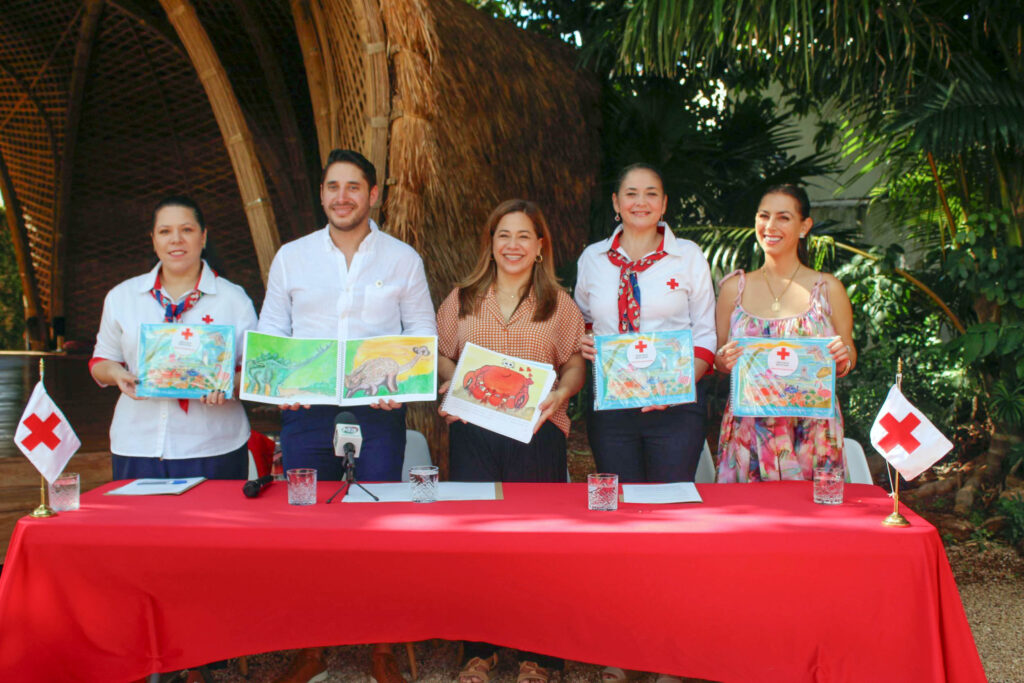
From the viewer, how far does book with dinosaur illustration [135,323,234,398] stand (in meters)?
2.84

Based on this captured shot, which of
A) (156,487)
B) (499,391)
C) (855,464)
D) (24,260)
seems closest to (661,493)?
(499,391)

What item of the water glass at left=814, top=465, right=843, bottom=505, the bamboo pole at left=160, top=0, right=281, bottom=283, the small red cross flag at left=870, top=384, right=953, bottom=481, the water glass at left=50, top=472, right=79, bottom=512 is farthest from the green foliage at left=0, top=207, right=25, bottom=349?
the small red cross flag at left=870, top=384, right=953, bottom=481

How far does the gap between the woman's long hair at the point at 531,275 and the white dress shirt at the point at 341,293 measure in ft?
0.59

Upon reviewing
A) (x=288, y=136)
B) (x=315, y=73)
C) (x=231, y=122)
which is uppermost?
(x=288, y=136)

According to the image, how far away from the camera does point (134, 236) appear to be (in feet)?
31.6

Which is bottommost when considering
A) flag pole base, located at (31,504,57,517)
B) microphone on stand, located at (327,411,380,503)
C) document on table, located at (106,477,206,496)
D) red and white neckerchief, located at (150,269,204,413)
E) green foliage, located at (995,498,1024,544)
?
green foliage, located at (995,498,1024,544)

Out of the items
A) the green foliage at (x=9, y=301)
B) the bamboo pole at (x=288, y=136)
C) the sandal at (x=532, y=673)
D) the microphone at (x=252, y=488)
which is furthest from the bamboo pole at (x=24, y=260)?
the sandal at (x=532, y=673)

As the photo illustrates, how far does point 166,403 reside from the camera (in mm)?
2957

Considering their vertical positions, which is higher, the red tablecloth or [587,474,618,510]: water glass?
[587,474,618,510]: water glass

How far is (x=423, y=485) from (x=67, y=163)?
26.7 feet

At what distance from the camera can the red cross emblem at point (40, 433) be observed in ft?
7.85

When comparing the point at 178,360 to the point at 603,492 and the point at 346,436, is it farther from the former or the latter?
the point at 603,492

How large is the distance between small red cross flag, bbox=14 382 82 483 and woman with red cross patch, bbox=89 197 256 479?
393mm

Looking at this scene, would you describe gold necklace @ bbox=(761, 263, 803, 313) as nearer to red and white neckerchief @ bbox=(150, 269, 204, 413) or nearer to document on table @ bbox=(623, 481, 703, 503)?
document on table @ bbox=(623, 481, 703, 503)
